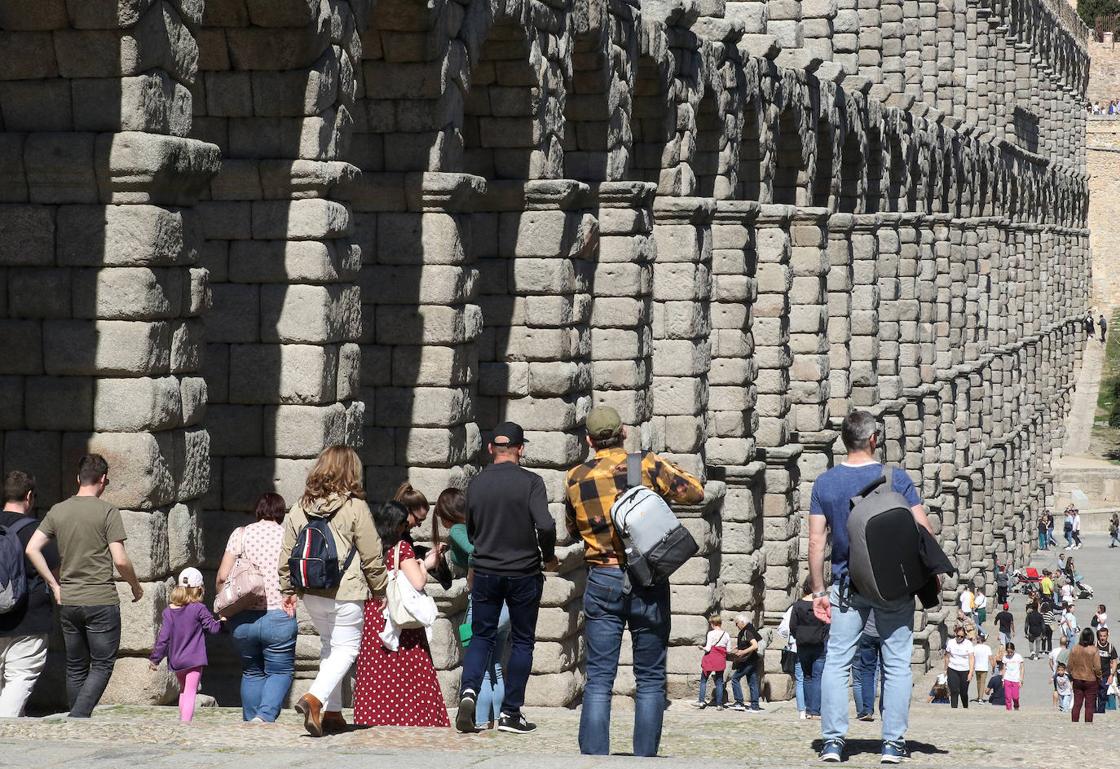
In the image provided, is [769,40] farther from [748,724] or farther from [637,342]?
[748,724]

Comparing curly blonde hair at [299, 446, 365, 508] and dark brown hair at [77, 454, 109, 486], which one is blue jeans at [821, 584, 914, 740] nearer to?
curly blonde hair at [299, 446, 365, 508]

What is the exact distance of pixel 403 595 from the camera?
10648 mm

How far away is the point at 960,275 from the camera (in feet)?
136

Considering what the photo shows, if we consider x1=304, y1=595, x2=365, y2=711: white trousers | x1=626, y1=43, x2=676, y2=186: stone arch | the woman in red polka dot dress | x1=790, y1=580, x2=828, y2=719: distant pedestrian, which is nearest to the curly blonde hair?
x1=304, y1=595, x2=365, y2=711: white trousers

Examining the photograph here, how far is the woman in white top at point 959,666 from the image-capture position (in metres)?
23.4

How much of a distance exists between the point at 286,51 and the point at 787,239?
44.4ft

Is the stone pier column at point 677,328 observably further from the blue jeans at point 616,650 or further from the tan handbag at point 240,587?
the blue jeans at point 616,650

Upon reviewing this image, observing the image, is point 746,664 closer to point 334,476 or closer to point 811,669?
point 811,669

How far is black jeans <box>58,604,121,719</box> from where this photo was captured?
Answer: 395 inches

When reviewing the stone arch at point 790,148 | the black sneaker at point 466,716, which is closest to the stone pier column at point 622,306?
the stone arch at point 790,148

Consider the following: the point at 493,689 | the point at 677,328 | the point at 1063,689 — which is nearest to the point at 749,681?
the point at 677,328

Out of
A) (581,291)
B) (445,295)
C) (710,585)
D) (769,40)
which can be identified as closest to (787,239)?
(769,40)

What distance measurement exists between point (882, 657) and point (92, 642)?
386 centimetres

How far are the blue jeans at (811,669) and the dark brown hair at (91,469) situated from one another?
859 cm
